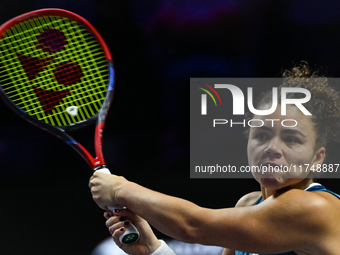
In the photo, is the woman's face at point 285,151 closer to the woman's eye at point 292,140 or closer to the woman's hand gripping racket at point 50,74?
the woman's eye at point 292,140

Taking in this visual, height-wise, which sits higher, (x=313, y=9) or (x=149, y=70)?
(x=313, y=9)

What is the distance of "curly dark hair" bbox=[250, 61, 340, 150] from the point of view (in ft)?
3.30

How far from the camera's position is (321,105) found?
40.9 inches

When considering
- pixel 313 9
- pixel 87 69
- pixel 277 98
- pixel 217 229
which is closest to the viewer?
pixel 217 229

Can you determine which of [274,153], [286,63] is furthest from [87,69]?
[286,63]

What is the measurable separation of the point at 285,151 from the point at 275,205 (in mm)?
143

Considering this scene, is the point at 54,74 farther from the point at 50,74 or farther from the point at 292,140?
the point at 292,140

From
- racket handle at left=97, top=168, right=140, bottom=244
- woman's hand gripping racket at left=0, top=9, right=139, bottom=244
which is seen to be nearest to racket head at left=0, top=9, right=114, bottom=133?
woman's hand gripping racket at left=0, top=9, right=139, bottom=244

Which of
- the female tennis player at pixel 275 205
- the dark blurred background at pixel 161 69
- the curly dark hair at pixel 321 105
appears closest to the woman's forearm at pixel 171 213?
the female tennis player at pixel 275 205

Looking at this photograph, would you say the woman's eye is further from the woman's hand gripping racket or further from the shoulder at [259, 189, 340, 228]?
the woman's hand gripping racket

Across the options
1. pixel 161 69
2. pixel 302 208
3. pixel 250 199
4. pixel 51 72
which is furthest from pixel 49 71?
pixel 161 69

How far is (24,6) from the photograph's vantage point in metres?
2.64

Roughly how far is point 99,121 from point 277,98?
0.57m

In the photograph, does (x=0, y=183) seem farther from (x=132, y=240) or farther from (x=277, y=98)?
(x=277, y=98)
